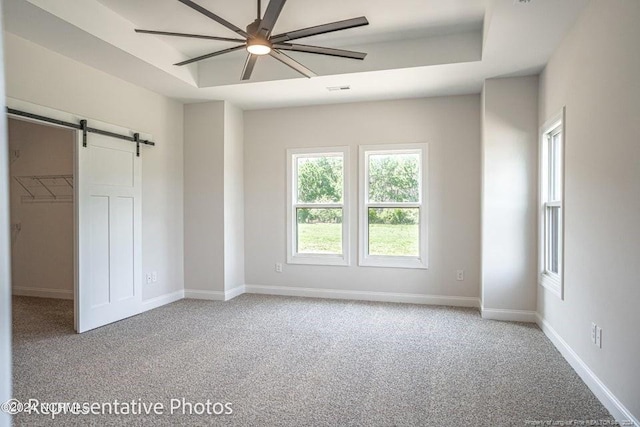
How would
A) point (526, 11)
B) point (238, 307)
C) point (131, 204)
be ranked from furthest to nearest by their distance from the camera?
1. point (238, 307)
2. point (131, 204)
3. point (526, 11)

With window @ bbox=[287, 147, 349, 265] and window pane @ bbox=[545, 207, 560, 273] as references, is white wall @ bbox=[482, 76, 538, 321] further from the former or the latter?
window @ bbox=[287, 147, 349, 265]

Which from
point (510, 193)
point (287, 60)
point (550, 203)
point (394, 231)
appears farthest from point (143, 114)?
point (550, 203)

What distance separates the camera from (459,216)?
491 cm

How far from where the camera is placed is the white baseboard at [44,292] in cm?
536

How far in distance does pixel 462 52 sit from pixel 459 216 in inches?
76.9

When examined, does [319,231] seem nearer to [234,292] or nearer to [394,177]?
[394,177]

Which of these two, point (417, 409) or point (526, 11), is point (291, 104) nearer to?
point (526, 11)

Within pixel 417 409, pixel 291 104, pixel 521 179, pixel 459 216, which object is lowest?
pixel 417 409

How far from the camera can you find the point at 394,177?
5.18m

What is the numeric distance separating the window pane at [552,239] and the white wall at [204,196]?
3.70 metres

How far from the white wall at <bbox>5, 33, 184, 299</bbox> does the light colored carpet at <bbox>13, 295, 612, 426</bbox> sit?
0.81 metres

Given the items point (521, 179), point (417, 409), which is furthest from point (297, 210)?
point (417, 409)

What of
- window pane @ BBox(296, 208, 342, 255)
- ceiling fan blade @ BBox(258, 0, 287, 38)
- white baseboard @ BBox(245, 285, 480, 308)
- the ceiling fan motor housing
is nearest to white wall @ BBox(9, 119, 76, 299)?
white baseboard @ BBox(245, 285, 480, 308)

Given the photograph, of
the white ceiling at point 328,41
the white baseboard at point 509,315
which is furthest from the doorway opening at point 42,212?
the white baseboard at point 509,315
